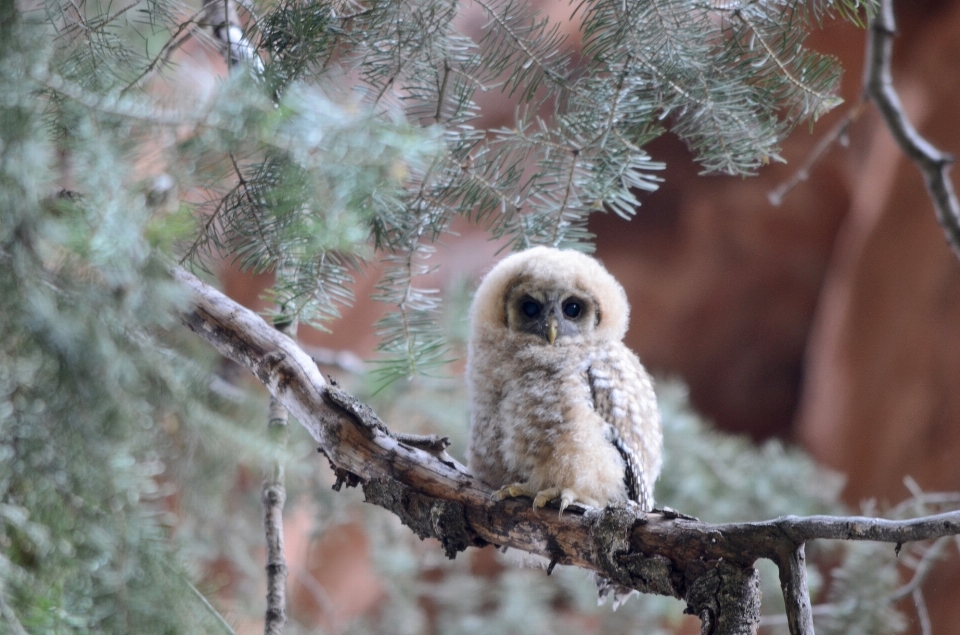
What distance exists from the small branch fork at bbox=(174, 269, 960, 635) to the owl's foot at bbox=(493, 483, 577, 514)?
18mm

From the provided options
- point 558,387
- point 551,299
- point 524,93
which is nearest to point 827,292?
point 551,299

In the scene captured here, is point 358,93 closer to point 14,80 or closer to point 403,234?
point 403,234

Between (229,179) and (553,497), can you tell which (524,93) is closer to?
(229,179)

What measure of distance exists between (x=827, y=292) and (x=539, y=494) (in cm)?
480

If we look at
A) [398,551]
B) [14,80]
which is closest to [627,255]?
[398,551]

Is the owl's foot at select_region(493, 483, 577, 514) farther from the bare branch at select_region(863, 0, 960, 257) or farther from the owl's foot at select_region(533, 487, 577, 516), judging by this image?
the bare branch at select_region(863, 0, 960, 257)

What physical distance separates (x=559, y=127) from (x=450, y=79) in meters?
0.23

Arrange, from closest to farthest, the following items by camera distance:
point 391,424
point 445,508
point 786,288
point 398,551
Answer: point 445,508, point 398,551, point 391,424, point 786,288

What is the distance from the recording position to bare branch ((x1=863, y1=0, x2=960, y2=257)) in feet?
5.89

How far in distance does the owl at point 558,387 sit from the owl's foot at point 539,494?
12 millimetres

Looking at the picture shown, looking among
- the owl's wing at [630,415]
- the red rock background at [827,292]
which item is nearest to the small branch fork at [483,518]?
the owl's wing at [630,415]

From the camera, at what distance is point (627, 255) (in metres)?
6.10

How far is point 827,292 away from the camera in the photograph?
5465 mm

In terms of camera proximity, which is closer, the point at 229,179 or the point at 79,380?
the point at 79,380
